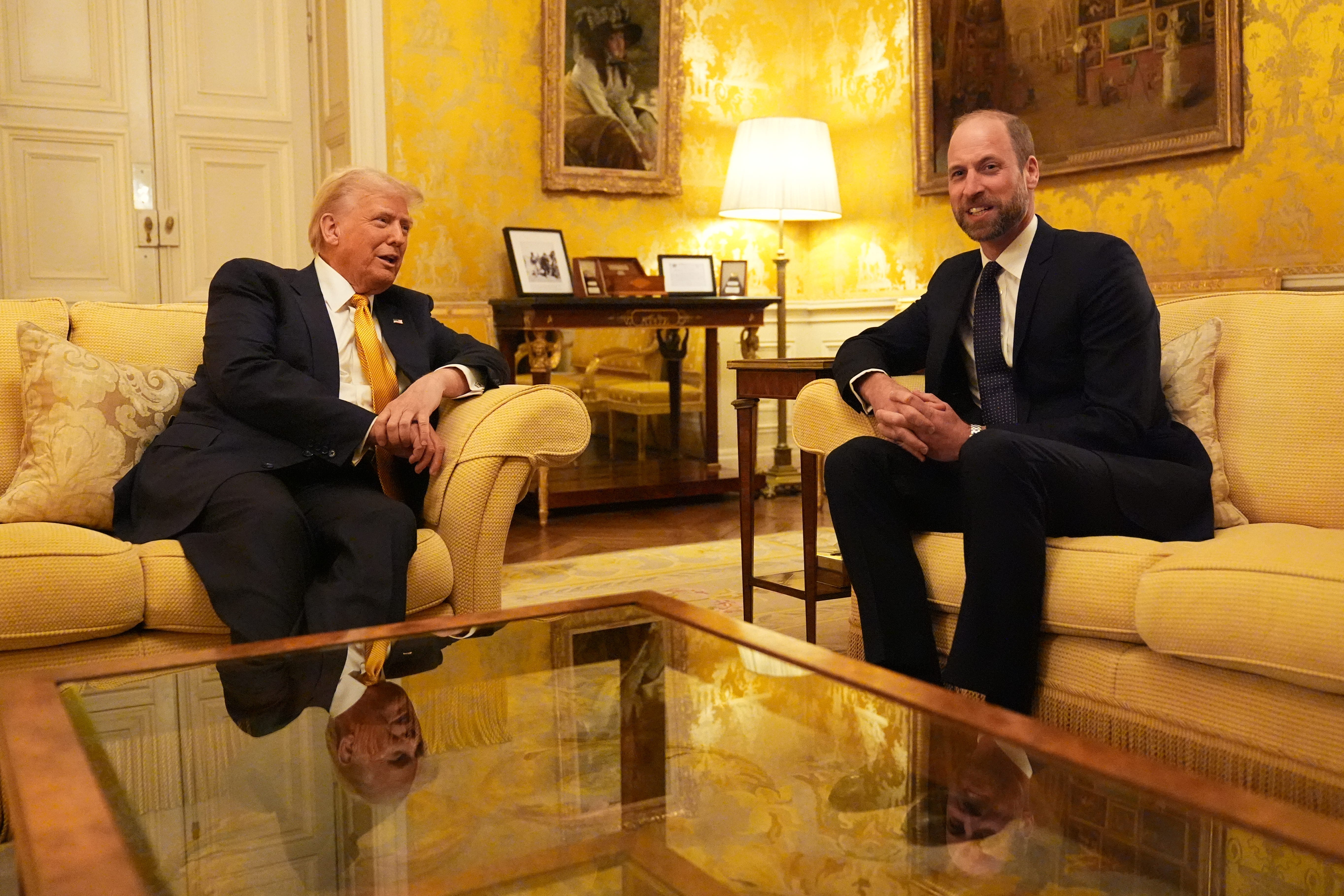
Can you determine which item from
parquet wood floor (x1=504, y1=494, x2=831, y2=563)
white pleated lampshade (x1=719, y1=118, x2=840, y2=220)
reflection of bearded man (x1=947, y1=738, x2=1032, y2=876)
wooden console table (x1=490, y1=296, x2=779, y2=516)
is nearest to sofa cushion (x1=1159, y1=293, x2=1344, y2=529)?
reflection of bearded man (x1=947, y1=738, x2=1032, y2=876)

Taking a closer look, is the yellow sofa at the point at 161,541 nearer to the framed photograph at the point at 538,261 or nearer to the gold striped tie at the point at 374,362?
the gold striped tie at the point at 374,362

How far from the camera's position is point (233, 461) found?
2.41 metres

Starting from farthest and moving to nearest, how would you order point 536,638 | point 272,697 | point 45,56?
1. point 45,56
2. point 536,638
3. point 272,697

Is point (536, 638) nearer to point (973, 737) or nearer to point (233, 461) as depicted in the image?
point (973, 737)

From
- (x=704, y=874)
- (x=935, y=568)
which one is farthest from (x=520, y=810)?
(x=935, y=568)

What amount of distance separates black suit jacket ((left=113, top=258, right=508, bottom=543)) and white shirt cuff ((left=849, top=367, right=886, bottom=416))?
869 millimetres

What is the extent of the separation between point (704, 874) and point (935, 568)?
1311mm

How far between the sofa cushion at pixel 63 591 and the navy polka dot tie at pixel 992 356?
1.73m

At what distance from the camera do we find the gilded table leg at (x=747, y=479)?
320 cm

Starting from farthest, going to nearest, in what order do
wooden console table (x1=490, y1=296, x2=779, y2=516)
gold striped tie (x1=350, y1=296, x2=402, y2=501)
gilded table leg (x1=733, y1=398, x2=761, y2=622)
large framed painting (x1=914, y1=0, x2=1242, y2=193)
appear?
wooden console table (x1=490, y1=296, x2=779, y2=516) → large framed painting (x1=914, y1=0, x2=1242, y2=193) → gilded table leg (x1=733, y1=398, x2=761, y2=622) → gold striped tie (x1=350, y1=296, x2=402, y2=501)

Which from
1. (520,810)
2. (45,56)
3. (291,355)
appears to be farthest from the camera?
(45,56)

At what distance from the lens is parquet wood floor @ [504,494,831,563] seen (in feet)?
14.8

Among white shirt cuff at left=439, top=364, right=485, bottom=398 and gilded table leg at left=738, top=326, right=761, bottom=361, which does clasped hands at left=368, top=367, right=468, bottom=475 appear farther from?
gilded table leg at left=738, top=326, right=761, bottom=361

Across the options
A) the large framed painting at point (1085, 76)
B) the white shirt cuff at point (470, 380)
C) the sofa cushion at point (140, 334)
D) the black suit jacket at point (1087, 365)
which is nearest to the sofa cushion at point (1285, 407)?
the black suit jacket at point (1087, 365)
